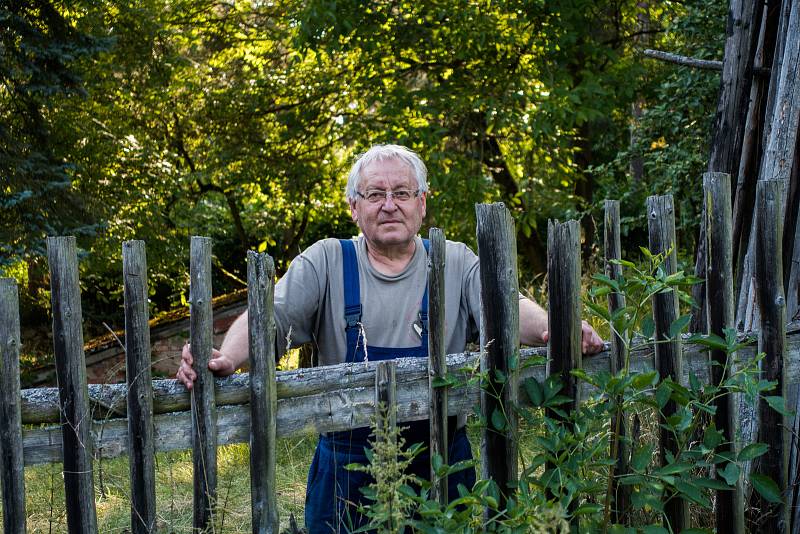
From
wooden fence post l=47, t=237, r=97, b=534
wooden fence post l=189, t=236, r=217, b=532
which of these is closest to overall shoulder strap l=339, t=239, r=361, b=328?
wooden fence post l=189, t=236, r=217, b=532

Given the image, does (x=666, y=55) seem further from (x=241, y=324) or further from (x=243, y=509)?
(x=243, y=509)

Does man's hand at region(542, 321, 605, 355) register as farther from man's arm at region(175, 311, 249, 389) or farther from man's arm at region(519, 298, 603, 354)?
man's arm at region(175, 311, 249, 389)

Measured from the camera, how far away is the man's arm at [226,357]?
2.39 metres

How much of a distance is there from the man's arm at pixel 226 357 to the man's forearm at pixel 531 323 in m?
0.91

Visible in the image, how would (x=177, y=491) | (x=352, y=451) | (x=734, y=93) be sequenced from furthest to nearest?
(x=177, y=491), (x=734, y=93), (x=352, y=451)

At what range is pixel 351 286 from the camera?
289 centimetres

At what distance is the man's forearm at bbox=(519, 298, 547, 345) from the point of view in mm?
2801

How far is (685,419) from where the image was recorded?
2381 mm

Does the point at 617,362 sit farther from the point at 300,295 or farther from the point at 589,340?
the point at 300,295

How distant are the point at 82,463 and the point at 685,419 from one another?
167 cm

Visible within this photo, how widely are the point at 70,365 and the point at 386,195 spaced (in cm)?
121

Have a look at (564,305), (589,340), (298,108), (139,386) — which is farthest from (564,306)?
(298,108)

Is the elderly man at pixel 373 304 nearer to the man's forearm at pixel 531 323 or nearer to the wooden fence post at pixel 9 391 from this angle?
the man's forearm at pixel 531 323

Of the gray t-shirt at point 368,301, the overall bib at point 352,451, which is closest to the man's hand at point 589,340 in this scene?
the gray t-shirt at point 368,301
